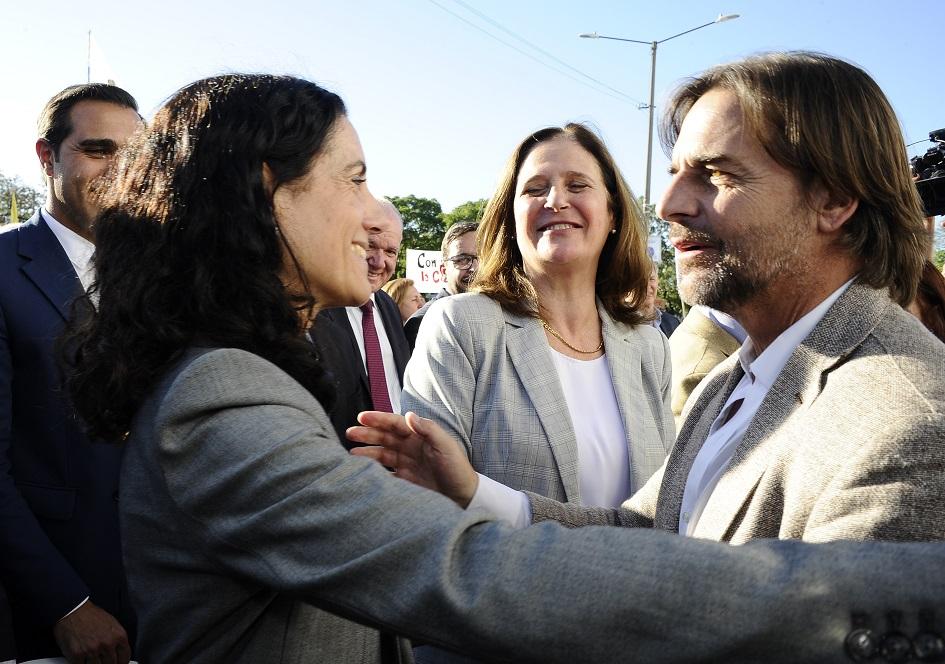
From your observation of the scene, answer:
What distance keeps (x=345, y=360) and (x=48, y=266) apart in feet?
4.53

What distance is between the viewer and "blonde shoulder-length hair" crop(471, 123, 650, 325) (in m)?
3.55

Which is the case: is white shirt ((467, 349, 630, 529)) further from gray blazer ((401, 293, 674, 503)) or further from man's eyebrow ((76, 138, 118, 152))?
man's eyebrow ((76, 138, 118, 152))

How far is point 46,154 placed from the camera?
3.71 m

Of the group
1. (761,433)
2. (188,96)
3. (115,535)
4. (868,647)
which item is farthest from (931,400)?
(115,535)

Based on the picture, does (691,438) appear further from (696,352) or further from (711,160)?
(696,352)

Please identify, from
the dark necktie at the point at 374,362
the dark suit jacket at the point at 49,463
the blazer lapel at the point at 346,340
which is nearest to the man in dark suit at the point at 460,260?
the dark necktie at the point at 374,362

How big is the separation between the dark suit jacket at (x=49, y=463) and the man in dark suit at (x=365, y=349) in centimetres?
100

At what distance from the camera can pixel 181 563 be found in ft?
4.67

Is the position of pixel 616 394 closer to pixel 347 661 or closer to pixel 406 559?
pixel 347 661

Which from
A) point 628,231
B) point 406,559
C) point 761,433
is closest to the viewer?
point 406,559

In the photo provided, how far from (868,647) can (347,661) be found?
97cm

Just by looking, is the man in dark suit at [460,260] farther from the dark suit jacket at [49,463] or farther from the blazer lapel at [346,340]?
the dark suit jacket at [49,463]

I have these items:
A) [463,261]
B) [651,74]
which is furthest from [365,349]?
[651,74]

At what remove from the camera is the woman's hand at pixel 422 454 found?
7.12 ft
